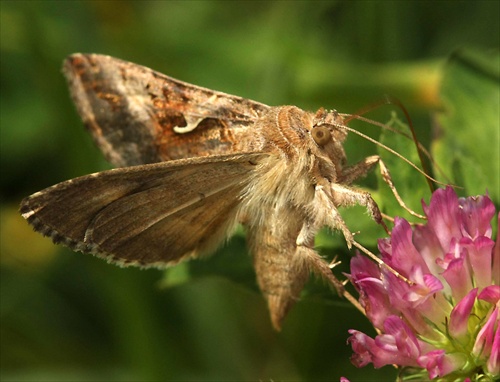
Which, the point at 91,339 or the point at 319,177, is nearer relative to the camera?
the point at 319,177

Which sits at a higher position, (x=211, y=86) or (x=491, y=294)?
(x=211, y=86)

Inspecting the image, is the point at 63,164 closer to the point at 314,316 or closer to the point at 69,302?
the point at 69,302

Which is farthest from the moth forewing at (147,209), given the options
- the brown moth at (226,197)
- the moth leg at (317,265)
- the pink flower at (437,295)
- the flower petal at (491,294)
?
the flower petal at (491,294)

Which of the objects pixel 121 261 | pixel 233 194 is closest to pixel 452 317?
pixel 233 194

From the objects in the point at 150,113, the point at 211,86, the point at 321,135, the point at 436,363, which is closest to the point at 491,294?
the point at 436,363

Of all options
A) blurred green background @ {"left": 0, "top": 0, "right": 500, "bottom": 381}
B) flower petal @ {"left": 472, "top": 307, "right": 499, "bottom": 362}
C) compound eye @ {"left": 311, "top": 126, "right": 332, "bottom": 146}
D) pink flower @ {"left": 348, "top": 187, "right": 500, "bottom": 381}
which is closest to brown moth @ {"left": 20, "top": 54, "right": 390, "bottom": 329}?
compound eye @ {"left": 311, "top": 126, "right": 332, "bottom": 146}

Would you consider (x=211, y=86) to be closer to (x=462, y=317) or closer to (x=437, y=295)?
(x=437, y=295)

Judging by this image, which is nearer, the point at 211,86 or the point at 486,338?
the point at 486,338
